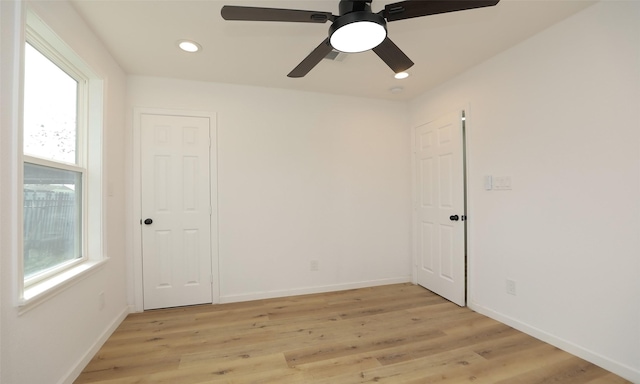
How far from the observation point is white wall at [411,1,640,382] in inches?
70.4

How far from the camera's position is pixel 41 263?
171 cm

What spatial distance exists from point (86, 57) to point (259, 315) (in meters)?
2.61

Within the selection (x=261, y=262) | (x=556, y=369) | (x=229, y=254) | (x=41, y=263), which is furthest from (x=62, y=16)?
(x=556, y=369)

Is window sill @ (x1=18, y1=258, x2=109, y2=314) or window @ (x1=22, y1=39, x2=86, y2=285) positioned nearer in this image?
window sill @ (x1=18, y1=258, x2=109, y2=314)

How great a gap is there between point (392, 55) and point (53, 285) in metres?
2.52

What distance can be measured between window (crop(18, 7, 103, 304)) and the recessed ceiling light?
2.32ft

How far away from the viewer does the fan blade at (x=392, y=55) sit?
1682 mm

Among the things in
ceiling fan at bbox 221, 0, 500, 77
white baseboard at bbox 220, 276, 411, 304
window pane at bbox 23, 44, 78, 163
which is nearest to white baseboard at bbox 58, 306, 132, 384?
white baseboard at bbox 220, 276, 411, 304

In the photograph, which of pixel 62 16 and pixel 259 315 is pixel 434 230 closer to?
pixel 259 315

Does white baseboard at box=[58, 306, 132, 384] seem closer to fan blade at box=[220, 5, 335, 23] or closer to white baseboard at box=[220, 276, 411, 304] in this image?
white baseboard at box=[220, 276, 411, 304]

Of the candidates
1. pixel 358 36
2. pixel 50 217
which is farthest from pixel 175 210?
pixel 358 36

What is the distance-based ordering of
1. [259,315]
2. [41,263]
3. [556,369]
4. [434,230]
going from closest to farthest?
[41,263] → [556,369] → [259,315] → [434,230]

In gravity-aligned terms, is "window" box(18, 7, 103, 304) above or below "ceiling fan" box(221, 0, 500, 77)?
below

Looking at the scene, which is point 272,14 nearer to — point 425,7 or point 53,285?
point 425,7
